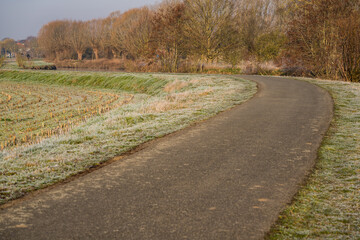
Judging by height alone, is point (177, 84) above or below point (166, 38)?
below

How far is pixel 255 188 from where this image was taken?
451 cm

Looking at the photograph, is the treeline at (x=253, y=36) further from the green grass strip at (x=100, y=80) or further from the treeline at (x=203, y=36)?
the green grass strip at (x=100, y=80)

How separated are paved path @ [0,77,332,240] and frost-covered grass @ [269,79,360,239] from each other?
0.63ft

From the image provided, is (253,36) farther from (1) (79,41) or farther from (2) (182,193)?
(1) (79,41)

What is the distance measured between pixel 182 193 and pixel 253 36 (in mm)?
42243

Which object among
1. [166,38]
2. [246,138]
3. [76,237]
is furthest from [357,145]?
[166,38]

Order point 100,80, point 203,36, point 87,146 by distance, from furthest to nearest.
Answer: point 203,36, point 100,80, point 87,146

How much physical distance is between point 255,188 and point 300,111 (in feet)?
22.9

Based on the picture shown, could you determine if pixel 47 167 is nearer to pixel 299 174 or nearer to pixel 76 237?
pixel 76 237

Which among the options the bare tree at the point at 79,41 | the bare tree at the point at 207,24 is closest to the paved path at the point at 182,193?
the bare tree at the point at 207,24

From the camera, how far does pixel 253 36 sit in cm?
4297

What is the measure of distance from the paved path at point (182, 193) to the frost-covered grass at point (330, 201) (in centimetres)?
19

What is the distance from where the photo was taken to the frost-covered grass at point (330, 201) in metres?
3.38

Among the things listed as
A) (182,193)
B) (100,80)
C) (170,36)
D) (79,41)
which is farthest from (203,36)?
(79,41)
